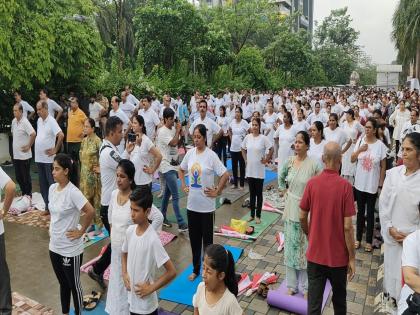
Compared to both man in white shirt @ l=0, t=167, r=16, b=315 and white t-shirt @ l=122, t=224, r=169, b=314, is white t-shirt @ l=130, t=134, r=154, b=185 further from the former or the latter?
white t-shirt @ l=122, t=224, r=169, b=314

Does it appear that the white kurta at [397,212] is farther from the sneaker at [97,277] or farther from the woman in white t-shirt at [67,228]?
the sneaker at [97,277]

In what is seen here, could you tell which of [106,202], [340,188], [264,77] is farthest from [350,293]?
[264,77]

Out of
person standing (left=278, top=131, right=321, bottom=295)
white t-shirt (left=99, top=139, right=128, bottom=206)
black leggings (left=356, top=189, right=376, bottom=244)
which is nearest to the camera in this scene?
person standing (left=278, top=131, right=321, bottom=295)

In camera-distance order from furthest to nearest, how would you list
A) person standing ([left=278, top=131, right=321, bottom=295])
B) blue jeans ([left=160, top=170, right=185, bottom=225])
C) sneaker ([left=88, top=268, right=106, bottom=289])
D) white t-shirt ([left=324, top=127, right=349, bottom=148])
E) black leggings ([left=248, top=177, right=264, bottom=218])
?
white t-shirt ([left=324, top=127, right=349, bottom=148]), black leggings ([left=248, top=177, right=264, bottom=218]), blue jeans ([left=160, top=170, right=185, bottom=225]), sneaker ([left=88, top=268, right=106, bottom=289]), person standing ([left=278, top=131, right=321, bottom=295])

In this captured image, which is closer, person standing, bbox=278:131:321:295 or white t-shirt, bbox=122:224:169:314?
white t-shirt, bbox=122:224:169:314

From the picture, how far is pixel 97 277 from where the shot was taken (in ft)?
15.9

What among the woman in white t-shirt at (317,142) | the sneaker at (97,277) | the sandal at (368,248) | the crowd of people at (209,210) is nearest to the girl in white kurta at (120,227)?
the crowd of people at (209,210)

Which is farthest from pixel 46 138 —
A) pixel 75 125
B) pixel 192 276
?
pixel 192 276

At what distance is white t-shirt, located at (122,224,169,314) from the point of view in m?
3.18

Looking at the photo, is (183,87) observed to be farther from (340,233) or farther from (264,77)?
(340,233)

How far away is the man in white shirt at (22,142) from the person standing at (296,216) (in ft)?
16.7

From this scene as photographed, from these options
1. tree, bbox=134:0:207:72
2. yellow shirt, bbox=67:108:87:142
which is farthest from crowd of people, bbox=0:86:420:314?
tree, bbox=134:0:207:72

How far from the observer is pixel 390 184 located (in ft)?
13.2

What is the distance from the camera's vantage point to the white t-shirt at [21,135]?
24.5 feet
